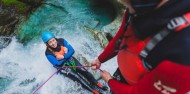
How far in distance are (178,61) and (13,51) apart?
19.6 feet

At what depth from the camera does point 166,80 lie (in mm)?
1872

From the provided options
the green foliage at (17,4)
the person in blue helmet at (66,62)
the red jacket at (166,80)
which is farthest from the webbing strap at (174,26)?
the green foliage at (17,4)

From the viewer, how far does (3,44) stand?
7.48 m

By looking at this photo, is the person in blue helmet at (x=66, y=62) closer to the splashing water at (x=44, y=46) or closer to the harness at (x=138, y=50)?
the splashing water at (x=44, y=46)

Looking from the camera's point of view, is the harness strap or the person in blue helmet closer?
the harness strap

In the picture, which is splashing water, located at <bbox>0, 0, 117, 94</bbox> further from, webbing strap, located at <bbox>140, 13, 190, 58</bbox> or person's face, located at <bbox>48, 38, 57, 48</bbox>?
webbing strap, located at <bbox>140, 13, 190, 58</bbox>

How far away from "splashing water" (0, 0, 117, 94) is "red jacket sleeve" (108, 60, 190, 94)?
3.95 meters

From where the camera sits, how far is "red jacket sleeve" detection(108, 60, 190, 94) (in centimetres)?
179

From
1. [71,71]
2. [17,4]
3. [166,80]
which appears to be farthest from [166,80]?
[17,4]

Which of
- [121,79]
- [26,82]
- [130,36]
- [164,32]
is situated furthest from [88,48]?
[164,32]

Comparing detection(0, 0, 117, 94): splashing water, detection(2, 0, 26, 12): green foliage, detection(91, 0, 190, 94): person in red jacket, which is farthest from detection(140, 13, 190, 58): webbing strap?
detection(2, 0, 26, 12): green foliage

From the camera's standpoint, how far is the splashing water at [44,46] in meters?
6.29

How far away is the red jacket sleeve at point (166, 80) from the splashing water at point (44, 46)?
395 centimetres

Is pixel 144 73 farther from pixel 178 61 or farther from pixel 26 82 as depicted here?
pixel 26 82
